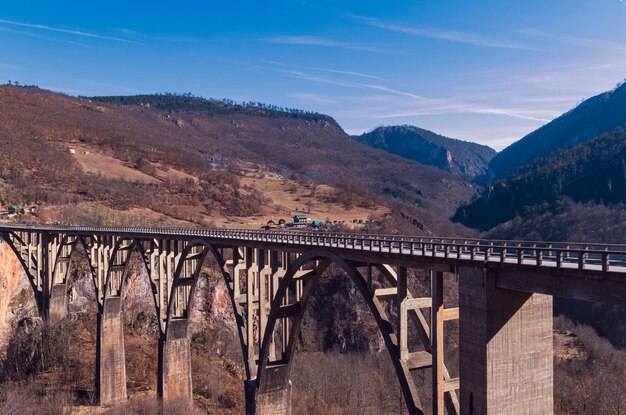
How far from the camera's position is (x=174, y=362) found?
37.1 m

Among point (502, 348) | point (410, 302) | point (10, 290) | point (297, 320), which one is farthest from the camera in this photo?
point (10, 290)

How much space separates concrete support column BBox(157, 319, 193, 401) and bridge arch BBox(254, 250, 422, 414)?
1044 centimetres

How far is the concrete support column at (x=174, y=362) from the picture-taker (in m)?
36.4

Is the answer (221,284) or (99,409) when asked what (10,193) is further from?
(99,409)

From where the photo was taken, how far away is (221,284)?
2586 inches

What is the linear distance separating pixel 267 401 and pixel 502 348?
1742 cm

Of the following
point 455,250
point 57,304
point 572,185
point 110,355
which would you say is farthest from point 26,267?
point 572,185

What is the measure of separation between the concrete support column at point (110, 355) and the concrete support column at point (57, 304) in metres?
8.18

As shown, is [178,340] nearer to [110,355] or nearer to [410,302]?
[110,355]

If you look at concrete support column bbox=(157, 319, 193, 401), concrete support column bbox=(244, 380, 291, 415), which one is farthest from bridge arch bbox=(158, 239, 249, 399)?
concrete support column bbox=(244, 380, 291, 415)

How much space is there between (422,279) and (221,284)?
33446 millimetres

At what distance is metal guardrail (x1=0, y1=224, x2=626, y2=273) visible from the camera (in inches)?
552

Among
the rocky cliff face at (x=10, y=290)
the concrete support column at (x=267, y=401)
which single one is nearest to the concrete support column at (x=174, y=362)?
the concrete support column at (x=267, y=401)

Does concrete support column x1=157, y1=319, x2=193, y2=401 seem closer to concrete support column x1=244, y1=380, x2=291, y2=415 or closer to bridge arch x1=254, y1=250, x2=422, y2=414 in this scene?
concrete support column x1=244, y1=380, x2=291, y2=415
